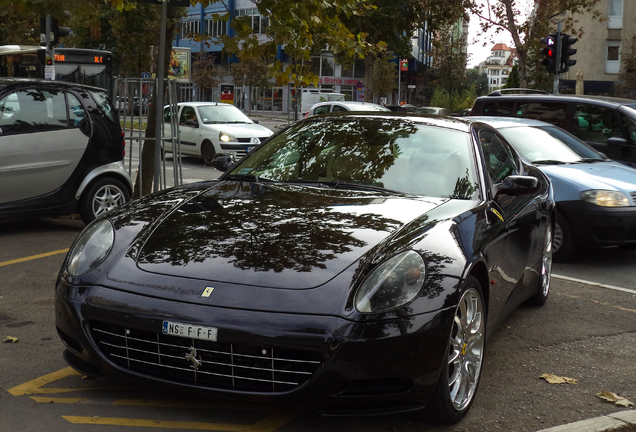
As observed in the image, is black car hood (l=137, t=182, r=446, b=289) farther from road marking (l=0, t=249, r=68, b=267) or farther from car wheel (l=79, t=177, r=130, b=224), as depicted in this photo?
car wheel (l=79, t=177, r=130, b=224)

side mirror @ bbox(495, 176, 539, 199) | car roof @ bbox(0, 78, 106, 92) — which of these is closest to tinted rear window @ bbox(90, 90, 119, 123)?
car roof @ bbox(0, 78, 106, 92)

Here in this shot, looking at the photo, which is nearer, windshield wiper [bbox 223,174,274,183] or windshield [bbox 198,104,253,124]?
windshield wiper [bbox 223,174,274,183]

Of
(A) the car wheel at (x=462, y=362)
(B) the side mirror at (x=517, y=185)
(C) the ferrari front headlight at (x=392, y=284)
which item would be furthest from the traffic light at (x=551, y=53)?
(C) the ferrari front headlight at (x=392, y=284)

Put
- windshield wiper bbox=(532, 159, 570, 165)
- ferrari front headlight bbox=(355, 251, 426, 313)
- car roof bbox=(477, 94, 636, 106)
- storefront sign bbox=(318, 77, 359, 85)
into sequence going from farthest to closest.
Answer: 1. storefront sign bbox=(318, 77, 359, 85)
2. car roof bbox=(477, 94, 636, 106)
3. windshield wiper bbox=(532, 159, 570, 165)
4. ferrari front headlight bbox=(355, 251, 426, 313)

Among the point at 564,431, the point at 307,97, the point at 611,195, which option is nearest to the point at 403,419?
the point at 564,431

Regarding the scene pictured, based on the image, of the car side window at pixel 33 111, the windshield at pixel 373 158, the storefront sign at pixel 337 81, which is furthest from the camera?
the storefront sign at pixel 337 81

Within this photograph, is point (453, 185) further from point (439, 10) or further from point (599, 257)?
point (439, 10)

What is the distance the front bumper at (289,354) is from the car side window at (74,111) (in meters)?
5.45

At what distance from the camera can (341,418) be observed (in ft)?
11.7

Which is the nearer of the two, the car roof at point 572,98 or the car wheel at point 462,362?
the car wheel at point 462,362

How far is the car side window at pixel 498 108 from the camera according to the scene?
11.4 metres

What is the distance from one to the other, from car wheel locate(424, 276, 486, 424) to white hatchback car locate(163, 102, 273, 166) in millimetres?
15197

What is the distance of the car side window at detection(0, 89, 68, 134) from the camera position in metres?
7.84

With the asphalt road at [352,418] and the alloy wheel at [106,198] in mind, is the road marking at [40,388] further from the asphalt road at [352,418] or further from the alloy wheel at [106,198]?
the alloy wheel at [106,198]
